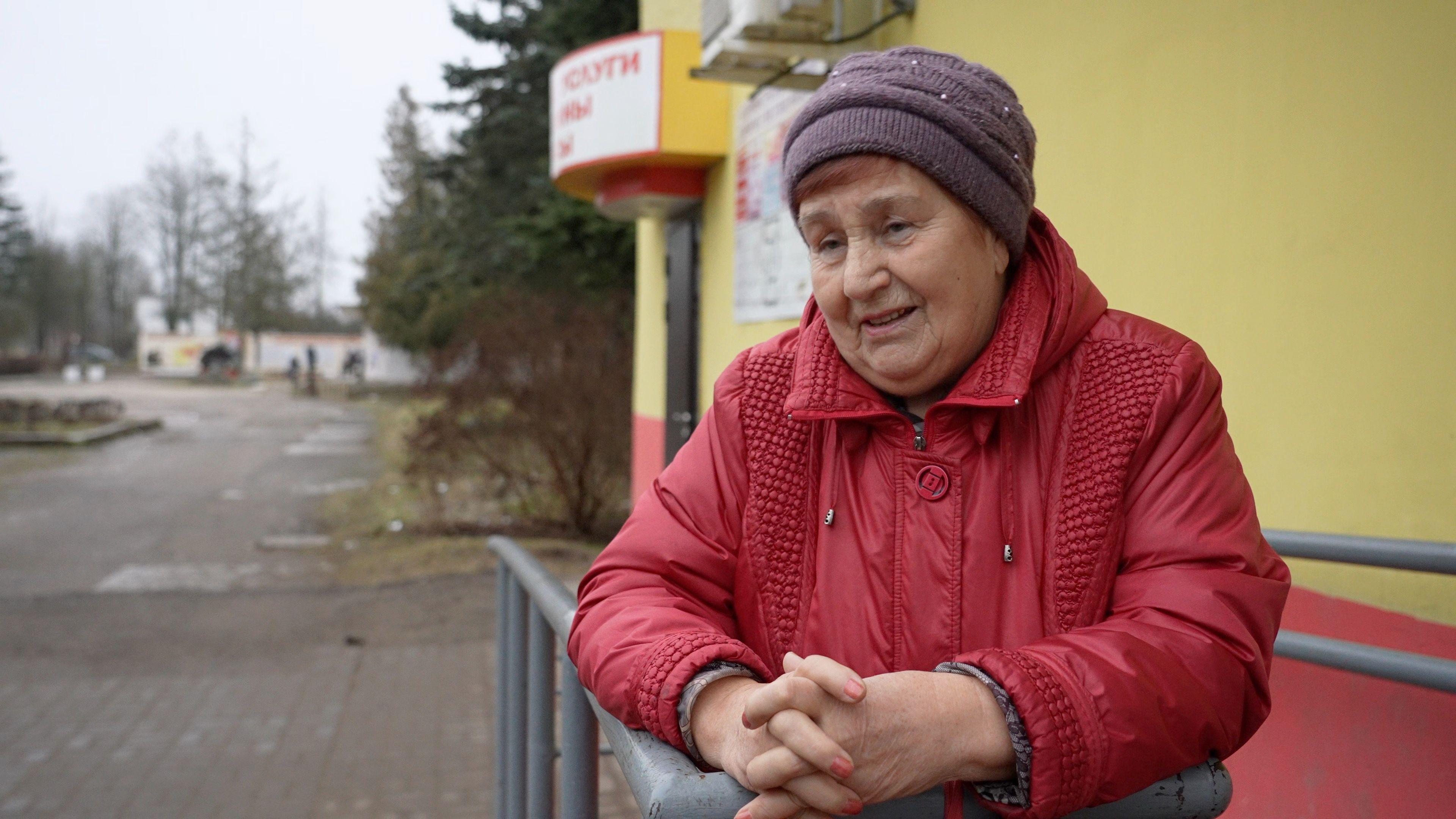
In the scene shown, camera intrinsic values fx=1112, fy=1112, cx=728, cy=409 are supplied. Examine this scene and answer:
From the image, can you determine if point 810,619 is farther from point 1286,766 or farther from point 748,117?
point 748,117

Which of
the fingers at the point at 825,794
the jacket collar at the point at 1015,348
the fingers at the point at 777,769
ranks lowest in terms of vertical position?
the fingers at the point at 825,794

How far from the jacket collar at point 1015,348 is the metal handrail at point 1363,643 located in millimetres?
792

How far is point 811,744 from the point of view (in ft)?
3.46

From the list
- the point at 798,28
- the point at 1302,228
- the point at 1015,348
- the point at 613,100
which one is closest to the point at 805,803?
the point at 1015,348

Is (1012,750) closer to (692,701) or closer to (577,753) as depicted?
(692,701)

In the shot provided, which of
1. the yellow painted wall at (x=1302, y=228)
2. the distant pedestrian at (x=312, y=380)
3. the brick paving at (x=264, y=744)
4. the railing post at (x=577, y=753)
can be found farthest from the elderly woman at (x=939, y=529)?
the distant pedestrian at (x=312, y=380)

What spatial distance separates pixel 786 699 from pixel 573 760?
0.75 m

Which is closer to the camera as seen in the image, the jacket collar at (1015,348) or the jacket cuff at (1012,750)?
the jacket cuff at (1012,750)

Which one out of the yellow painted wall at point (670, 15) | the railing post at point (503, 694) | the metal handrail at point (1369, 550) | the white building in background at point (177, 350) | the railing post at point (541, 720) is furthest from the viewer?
the white building in background at point (177, 350)

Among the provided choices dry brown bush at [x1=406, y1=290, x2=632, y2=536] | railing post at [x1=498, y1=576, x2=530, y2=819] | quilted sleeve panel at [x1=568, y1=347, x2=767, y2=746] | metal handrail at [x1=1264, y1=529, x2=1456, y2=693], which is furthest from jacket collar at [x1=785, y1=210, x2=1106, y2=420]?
dry brown bush at [x1=406, y1=290, x2=632, y2=536]

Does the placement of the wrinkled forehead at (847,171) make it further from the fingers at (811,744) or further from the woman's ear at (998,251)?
the fingers at (811,744)

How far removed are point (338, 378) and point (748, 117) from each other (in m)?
48.5

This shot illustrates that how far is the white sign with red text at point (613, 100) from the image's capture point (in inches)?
282

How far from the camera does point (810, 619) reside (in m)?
1.42
